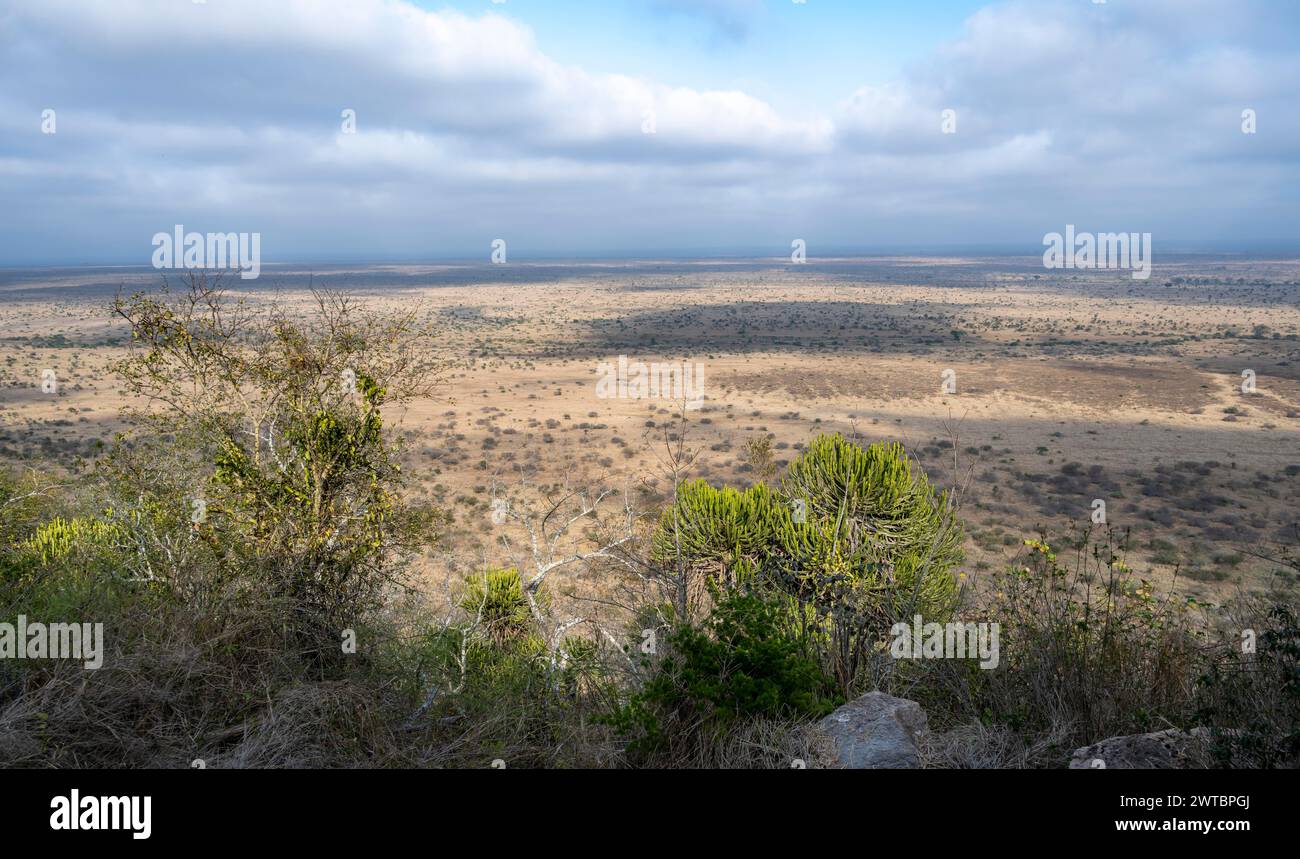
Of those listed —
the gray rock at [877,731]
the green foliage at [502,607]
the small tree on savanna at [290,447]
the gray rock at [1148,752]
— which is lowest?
the green foliage at [502,607]

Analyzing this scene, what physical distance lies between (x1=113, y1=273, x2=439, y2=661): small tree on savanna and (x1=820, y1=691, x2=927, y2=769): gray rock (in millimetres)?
4236

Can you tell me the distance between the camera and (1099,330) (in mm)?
62188


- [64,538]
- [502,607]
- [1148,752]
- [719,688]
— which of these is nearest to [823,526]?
[502,607]

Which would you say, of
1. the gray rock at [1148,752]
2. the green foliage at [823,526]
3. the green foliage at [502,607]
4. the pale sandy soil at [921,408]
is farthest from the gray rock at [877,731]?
the green foliage at [502,607]

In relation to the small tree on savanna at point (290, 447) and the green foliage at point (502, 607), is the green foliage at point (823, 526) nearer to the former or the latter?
the green foliage at point (502, 607)

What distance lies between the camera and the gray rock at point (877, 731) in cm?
458

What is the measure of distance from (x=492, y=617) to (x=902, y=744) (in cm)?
723

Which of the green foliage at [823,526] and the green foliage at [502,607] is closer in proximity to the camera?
the green foliage at [823,526]

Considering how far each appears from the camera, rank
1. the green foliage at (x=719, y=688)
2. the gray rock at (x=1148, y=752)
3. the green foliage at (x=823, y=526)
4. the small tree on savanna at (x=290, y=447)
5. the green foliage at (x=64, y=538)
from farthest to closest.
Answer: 1. the green foliage at (x=823, y=526)
2. the green foliage at (x=64, y=538)
3. the small tree on savanna at (x=290, y=447)
4. the green foliage at (x=719, y=688)
5. the gray rock at (x=1148, y=752)

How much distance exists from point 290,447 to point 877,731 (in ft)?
18.7

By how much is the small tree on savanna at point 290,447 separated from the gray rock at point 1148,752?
565cm

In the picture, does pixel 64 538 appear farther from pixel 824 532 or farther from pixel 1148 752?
pixel 1148 752

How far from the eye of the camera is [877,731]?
4832mm
